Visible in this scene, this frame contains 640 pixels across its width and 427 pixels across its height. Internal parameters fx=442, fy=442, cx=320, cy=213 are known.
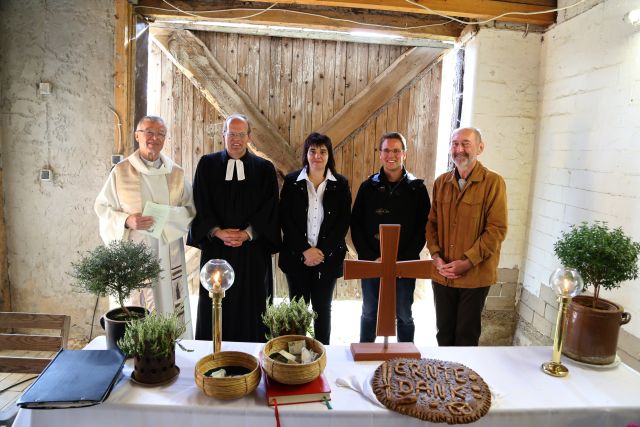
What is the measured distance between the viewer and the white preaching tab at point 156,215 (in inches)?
106

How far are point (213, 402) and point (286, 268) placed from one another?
1.43 m

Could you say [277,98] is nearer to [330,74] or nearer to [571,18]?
[330,74]

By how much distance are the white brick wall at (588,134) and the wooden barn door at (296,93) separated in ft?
3.67

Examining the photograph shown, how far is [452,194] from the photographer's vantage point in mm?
2611

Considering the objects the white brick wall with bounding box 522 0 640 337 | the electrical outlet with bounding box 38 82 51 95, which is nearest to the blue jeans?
the white brick wall with bounding box 522 0 640 337

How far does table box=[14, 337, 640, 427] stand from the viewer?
1.40m

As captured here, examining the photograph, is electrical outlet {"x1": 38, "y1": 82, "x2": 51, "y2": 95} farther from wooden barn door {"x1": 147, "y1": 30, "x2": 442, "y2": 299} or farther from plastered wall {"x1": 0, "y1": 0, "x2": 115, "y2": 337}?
wooden barn door {"x1": 147, "y1": 30, "x2": 442, "y2": 299}

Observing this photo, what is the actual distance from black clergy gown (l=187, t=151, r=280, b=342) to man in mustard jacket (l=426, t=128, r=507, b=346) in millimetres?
1038

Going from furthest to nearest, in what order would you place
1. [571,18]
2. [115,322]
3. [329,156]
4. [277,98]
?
[277,98] < [571,18] < [329,156] < [115,322]

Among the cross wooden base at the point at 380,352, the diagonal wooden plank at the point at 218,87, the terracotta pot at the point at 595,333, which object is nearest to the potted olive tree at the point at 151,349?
the cross wooden base at the point at 380,352

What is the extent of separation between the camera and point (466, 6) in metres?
3.19

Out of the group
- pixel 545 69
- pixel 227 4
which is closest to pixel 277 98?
pixel 227 4

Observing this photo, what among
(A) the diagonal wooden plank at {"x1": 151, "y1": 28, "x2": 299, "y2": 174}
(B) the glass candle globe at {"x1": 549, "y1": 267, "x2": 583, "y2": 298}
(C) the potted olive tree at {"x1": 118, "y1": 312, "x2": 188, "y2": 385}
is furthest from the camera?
(A) the diagonal wooden plank at {"x1": 151, "y1": 28, "x2": 299, "y2": 174}

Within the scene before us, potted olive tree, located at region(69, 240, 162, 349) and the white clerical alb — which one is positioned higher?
the white clerical alb
